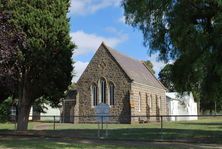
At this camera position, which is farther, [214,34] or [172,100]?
[172,100]

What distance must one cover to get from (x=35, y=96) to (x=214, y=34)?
1497 cm

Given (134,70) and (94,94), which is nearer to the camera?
(94,94)

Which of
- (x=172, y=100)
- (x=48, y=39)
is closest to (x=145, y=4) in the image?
(x=48, y=39)

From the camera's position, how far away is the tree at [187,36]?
73.9ft

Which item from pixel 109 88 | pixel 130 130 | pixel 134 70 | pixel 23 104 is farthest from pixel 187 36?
pixel 134 70

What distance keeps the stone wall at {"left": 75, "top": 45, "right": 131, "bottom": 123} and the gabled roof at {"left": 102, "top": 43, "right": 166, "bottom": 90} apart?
2.82 ft

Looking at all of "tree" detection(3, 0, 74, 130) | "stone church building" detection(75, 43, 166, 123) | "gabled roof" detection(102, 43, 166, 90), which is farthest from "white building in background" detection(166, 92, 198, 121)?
"tree" detection(3, 0, 74, 130)

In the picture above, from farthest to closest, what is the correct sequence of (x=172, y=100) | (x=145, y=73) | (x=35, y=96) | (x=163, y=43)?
(x=172, y=100), (x=145, y=73), (x=35, y=96), (x=163, y=43)

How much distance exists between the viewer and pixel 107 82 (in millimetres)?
60781

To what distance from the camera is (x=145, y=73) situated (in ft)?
244

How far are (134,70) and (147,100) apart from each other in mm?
4855

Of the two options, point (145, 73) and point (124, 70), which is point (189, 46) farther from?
point (145, 73)

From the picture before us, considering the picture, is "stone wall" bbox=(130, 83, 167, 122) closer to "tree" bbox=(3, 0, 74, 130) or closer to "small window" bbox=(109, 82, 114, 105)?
"small window" bbox=(109, 82, 114, 105)

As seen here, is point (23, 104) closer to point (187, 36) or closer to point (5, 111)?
point (187, 36)
